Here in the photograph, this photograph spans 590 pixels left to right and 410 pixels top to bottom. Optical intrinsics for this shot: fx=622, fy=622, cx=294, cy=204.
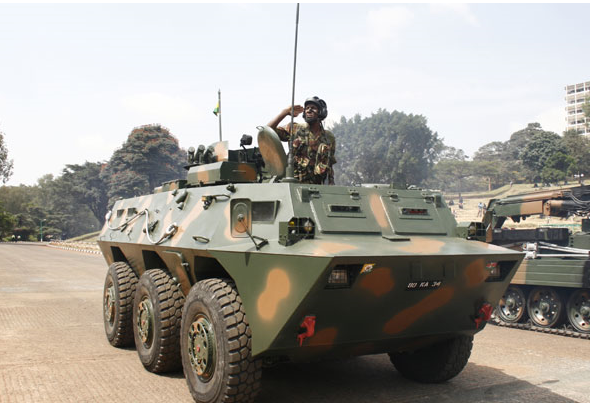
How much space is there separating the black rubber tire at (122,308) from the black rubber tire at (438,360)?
3.58 metres

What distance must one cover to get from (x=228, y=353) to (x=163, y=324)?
5.30 ft

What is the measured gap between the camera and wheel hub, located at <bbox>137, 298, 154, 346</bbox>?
268 inches

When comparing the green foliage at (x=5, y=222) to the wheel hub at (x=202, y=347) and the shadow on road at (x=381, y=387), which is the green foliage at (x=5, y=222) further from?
the wheel hub at (x=202, y=347)

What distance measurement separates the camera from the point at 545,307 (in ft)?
38.0

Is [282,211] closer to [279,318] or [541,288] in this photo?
[279,318]

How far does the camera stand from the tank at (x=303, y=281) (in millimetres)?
4934

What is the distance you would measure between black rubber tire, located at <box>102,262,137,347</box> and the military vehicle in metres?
5.87

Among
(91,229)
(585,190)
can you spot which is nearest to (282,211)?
(585,190)

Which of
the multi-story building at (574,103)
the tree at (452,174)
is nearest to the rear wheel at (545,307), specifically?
the tree at (452,174)

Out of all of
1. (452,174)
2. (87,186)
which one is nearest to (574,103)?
(452,174)

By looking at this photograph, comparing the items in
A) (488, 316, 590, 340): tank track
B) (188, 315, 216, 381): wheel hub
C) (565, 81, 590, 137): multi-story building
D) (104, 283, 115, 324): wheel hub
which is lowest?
(488, 316, 590, 340): tank track

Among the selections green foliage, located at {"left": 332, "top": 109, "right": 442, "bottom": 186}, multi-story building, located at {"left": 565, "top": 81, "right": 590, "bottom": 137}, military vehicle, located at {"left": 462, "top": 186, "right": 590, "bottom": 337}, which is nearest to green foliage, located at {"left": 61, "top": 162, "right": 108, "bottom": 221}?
green foliage, located at {"left": 332, "top": 109, "right": 442, "bottom": 186}

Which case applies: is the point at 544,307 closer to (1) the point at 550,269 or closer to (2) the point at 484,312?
(1) the point at 550,269

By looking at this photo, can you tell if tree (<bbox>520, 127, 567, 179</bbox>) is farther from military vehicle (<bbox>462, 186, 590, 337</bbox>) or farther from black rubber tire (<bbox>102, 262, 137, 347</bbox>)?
black rubber tire (<bbox>102, 262, 137, 347</bbox>)
